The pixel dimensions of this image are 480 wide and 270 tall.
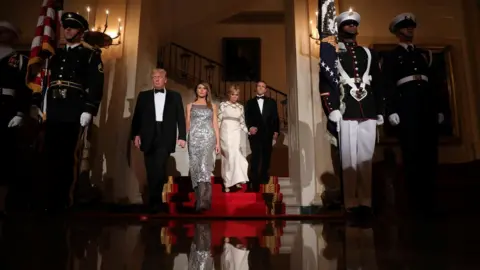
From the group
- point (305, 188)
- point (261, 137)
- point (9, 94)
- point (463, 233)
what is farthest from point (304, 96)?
point (9, 94)

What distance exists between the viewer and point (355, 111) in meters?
3.66

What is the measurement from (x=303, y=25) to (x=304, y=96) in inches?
41.4

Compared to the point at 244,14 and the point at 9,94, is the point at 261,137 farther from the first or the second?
the point at 244,14

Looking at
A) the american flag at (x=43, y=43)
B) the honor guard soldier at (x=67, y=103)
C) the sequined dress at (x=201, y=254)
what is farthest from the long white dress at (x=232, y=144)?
the sequined dress at (x=201, y=254)

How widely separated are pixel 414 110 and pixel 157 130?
9.44 ft

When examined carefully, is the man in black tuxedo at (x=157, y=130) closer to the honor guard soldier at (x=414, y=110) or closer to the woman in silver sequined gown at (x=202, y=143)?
the woman in silver sequined gown at (x=202, y=143)

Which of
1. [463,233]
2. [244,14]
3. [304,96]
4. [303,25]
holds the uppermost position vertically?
[244,14]

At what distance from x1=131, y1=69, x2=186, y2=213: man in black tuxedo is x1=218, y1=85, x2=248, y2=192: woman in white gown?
2.81 ft

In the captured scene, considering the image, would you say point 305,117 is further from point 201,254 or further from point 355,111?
point 201,254

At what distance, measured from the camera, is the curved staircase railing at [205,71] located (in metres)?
9.34

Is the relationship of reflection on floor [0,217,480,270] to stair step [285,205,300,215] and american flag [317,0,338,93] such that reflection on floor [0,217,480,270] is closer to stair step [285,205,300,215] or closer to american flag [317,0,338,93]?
american flag [317,0,338,93]

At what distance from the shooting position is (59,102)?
148 inches

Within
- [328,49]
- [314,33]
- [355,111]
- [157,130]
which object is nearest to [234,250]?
[355,111]

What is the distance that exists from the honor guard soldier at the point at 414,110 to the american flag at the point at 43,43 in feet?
12.4
